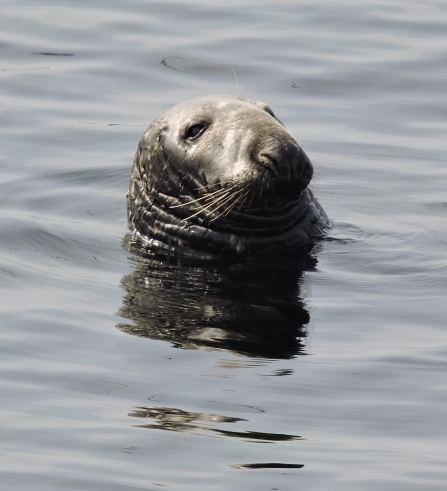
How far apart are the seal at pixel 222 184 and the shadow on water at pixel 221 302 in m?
0.18

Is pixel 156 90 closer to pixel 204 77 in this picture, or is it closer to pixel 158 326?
pixel 204 77

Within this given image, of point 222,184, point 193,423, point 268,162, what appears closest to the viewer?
point 193,423

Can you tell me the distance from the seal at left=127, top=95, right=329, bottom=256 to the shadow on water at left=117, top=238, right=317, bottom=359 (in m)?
0.18

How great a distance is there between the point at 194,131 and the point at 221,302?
164 cm

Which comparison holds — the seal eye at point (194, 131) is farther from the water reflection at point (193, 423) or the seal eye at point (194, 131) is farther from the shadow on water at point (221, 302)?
the water reflection at point (193, 423)

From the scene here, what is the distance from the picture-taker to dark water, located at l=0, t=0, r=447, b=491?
6.84 metres

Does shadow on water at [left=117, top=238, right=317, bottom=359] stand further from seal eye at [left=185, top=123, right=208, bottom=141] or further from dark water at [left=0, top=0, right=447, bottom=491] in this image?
seal eye at [left=185, top=123, right=208, bottom=141]

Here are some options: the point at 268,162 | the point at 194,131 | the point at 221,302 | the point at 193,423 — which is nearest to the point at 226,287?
the point at 221,302

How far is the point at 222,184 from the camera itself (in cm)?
996

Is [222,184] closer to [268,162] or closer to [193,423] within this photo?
[268,162]

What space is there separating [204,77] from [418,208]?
4895 mm

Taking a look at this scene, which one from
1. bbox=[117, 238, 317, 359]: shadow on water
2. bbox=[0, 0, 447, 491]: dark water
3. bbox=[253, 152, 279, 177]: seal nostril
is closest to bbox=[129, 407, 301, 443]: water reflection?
bbox=[0, 0, 447, 491]: dark water

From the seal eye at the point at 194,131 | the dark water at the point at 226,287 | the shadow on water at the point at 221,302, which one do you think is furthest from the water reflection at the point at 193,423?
the seal eye at the point at 194,131

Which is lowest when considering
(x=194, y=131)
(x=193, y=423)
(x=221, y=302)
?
(x=193, y=423)
